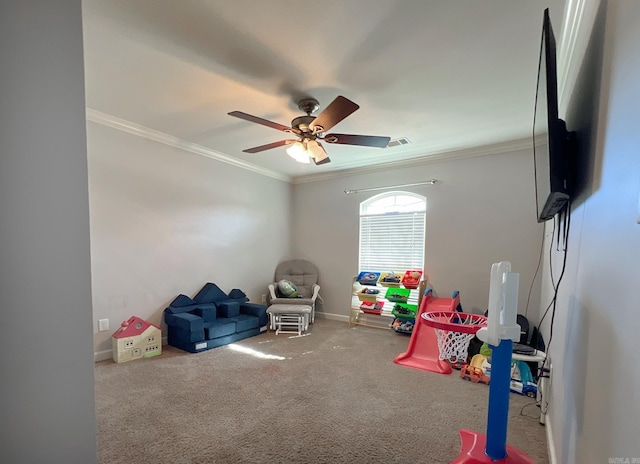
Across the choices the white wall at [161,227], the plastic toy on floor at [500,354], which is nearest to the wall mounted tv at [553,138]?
the plastic toy on floor at [500,354]

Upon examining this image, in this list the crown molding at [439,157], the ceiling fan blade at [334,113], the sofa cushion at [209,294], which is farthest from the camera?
the sofa cushion at [209,294]

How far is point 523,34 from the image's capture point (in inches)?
68.5

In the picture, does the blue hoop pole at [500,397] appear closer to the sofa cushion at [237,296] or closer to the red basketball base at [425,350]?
the red basketball base at [425,350]

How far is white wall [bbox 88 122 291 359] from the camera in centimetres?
293

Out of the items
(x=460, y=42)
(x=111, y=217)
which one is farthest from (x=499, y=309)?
(x=111, y=217)

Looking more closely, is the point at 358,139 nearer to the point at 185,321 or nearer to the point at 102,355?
the point at 185,321

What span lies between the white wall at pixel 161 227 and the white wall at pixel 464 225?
1345mm

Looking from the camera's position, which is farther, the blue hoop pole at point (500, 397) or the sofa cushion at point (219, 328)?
the sofa cushion at point (219, 328)

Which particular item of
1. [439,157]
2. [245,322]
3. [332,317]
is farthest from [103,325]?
[439,157]

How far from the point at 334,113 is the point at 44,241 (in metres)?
1.88

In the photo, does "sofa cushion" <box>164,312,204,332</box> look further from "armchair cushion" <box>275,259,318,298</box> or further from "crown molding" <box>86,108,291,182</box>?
"crown molding" <box>86,108,291,182</box>

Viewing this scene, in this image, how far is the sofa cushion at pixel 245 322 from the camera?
359 centimetres

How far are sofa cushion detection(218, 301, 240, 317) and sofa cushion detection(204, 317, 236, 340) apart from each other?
14 centimetres

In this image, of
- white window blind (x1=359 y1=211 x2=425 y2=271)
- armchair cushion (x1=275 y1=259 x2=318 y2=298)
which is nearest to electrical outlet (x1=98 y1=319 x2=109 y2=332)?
armchair cushion (x1=275 y1=259 x2=318 y2=298)
